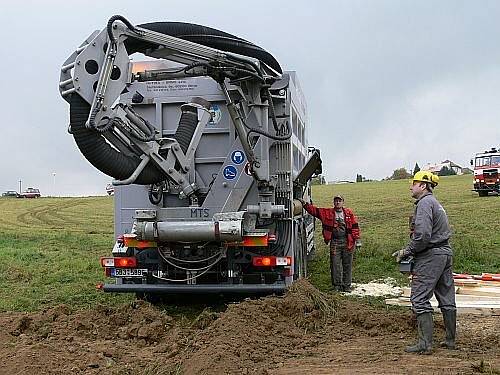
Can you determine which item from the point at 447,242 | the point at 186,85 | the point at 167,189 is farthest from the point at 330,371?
the point at 186,85

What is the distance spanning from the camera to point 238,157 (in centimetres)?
909

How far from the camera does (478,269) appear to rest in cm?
1324

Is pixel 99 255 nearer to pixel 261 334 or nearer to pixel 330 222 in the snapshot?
pixel 330 222

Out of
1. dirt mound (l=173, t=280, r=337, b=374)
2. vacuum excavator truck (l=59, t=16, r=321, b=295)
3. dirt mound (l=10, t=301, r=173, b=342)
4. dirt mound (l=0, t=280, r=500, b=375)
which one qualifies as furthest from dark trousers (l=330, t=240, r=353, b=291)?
dirt mound (l=10, t=301, r=173, b=342)

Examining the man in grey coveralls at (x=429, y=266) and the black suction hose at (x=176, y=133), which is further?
the black suction hose at (x=176, y=133)

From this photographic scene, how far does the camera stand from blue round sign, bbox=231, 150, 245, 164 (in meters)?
9.08

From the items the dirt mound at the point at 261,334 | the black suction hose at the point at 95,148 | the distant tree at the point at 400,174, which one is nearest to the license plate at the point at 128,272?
the black suction hose at the point at 95,148

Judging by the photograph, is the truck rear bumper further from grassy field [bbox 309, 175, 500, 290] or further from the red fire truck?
the red fire truck

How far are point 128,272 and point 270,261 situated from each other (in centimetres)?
196

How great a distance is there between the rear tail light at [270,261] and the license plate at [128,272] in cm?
153

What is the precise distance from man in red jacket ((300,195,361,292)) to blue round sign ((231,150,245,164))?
246 cm

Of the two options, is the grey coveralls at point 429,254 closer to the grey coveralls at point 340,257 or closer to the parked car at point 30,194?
the grey coveralls at point 340,257

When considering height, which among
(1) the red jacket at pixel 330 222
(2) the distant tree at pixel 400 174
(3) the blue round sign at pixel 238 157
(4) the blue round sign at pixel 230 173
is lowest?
(1) the red jacket at pixel 330 222

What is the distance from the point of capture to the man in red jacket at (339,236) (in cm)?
1130
